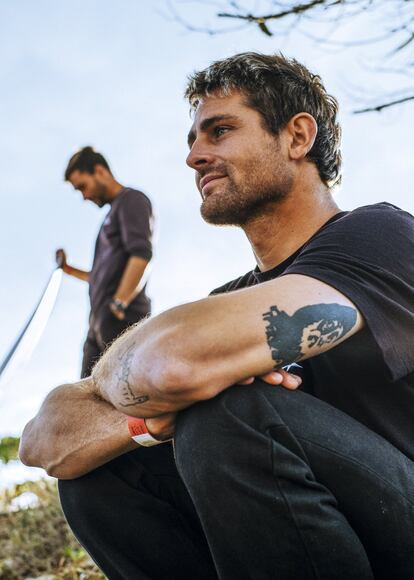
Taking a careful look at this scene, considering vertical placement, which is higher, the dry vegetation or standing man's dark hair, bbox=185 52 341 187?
standing man's dark hair, bbox=185 52 341 187


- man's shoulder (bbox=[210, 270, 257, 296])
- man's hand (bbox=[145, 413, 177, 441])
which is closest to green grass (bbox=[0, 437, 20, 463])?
man's shoulder (bbox=[210, 270, 257, 296])

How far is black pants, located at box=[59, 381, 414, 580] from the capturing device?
4.94 feet

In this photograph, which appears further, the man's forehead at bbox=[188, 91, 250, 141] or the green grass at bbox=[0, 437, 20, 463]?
the green grass at bbox=[0, 437, 20, 463]

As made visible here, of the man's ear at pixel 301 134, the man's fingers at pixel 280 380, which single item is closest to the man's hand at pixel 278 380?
the man's fingers at pixel 280 380

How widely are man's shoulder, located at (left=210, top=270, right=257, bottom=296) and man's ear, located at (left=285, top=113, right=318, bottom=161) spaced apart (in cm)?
46

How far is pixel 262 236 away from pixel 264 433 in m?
1.03

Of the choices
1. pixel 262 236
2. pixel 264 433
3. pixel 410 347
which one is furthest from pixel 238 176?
pixel 264 433

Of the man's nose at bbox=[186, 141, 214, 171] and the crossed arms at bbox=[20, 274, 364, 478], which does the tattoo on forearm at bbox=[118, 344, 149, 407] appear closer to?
the crossed arms at bbox=[20, 274, 364, 478]

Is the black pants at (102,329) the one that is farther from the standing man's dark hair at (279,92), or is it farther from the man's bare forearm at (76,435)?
the man's bare forearm at (76,435)

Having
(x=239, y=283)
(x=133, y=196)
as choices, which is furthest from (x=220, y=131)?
(x=133, y=196)

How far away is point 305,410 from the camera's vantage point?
1611 millimetres

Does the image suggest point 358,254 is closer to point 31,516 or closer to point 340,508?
point 340,508

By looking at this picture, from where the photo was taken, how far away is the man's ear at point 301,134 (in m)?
2.58

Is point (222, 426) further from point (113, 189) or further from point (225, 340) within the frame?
point (113, 189)
